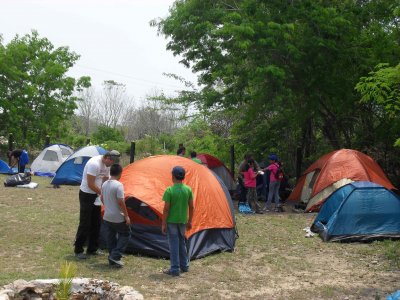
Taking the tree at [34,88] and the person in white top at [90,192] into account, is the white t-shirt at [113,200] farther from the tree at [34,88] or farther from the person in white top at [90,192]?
the tree at [34,88]

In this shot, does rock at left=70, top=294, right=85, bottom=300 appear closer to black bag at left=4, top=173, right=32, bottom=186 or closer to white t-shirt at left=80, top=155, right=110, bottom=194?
white t-shirt at left=80, top=155, right=110, bottom=194

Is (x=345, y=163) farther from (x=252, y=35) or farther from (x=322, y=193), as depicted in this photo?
(x=252, y=35)

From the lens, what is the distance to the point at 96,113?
187 feet

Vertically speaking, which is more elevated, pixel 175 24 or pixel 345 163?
pixel 175 24

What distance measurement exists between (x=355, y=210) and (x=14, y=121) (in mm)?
18654

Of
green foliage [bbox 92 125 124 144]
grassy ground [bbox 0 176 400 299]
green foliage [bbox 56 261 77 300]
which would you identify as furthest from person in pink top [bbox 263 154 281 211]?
green foliage [bbox 92 125 124 144]

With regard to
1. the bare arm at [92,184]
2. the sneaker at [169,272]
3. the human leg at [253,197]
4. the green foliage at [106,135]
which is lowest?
the sneaker at [169,272]

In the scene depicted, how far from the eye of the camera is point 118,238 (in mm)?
6891

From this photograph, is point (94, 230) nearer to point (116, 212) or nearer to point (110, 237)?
point (110, 237)

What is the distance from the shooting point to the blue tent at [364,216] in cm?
892

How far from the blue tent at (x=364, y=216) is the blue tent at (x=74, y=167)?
9.57 m

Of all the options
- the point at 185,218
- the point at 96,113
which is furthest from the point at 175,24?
the point at 96,113

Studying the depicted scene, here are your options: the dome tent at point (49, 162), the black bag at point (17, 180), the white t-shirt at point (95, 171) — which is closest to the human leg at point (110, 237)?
the white t-shirt at point (95, 171)

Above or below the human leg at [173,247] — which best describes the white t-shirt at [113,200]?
above
